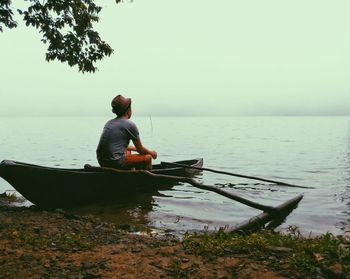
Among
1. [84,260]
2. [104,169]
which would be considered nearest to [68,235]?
[84,260]

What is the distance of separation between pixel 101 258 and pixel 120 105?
16.4ft

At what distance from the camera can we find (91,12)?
9633 mm

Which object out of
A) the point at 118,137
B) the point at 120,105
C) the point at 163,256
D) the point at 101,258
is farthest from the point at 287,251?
the point at 120,105

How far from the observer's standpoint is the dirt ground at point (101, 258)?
13.1 feet

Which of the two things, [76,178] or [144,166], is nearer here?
[76,178]

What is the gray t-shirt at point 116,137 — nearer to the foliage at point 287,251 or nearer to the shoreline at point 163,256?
the shoreline at point 163,256

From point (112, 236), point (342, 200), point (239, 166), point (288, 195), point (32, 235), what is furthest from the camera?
point (239, 166)

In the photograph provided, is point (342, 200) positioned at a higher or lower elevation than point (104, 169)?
lower

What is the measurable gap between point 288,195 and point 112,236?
828cm

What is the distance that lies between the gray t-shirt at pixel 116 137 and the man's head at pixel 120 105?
221mm

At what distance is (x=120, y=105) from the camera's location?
8836 mm

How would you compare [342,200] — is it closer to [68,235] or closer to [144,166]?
[144,166]

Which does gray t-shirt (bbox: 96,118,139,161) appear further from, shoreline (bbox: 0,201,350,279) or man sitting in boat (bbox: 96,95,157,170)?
shoreline (bbox: 0,201,350,279)

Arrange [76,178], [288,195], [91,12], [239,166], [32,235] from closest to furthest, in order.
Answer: [32,235] < [76,178] < [91,12] < [288,195] < [239,166]
